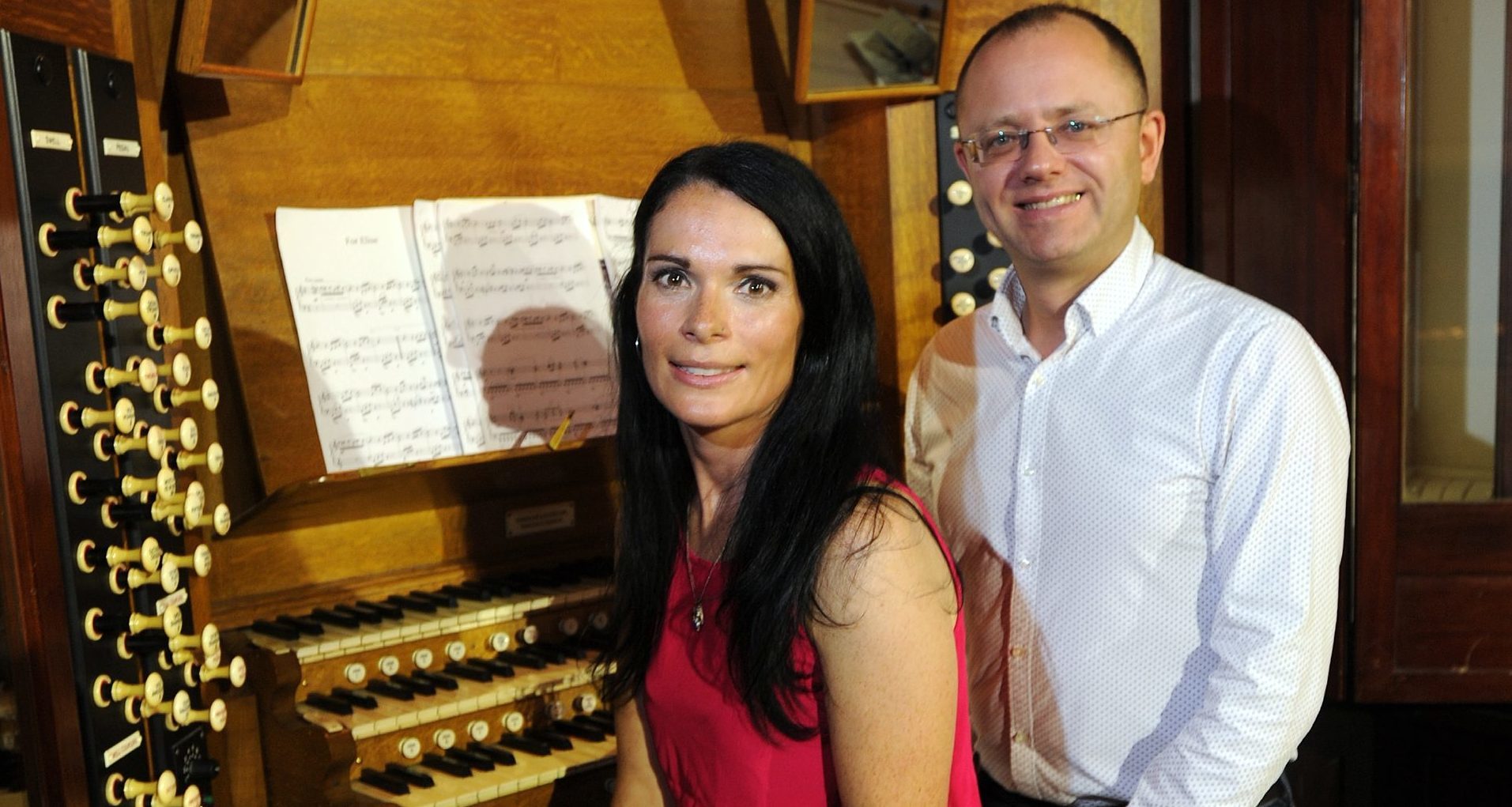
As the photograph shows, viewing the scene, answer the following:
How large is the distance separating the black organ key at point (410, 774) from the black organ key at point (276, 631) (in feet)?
0.97

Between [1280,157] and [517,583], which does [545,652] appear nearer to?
[517,583]

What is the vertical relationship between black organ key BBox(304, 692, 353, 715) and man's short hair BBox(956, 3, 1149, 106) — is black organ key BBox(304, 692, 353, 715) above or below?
below

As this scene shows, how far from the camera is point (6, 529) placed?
5.29 feet

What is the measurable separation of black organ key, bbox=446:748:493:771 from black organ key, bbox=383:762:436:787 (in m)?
0.07

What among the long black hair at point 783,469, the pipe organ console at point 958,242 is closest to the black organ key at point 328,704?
the long black hair at point 783,469

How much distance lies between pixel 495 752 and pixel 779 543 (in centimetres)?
98

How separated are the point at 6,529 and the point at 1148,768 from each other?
63.2 inches

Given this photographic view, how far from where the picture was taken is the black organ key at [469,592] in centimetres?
255

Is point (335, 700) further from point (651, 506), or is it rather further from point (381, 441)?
point (651, 506)

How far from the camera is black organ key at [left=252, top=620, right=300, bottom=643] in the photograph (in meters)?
2.34

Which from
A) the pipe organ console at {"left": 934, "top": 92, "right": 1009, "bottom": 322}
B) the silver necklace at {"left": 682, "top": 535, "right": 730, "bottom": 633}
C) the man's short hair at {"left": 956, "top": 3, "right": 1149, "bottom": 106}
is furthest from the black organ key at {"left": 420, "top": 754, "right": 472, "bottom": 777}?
the man's short hair at {"left": 956, "top": 3, "right": 1149, "bottom": 106}

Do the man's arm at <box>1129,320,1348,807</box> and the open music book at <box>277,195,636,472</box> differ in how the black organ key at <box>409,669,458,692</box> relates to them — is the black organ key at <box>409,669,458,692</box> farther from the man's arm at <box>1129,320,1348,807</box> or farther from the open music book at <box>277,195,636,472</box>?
the man's arm at <box>1129,320,1348,807</box>

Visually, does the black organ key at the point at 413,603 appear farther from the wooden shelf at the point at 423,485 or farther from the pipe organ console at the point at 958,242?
the pipe organ console at the point at 958,242

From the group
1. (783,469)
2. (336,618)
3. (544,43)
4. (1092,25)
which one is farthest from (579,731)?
(1092,25)
